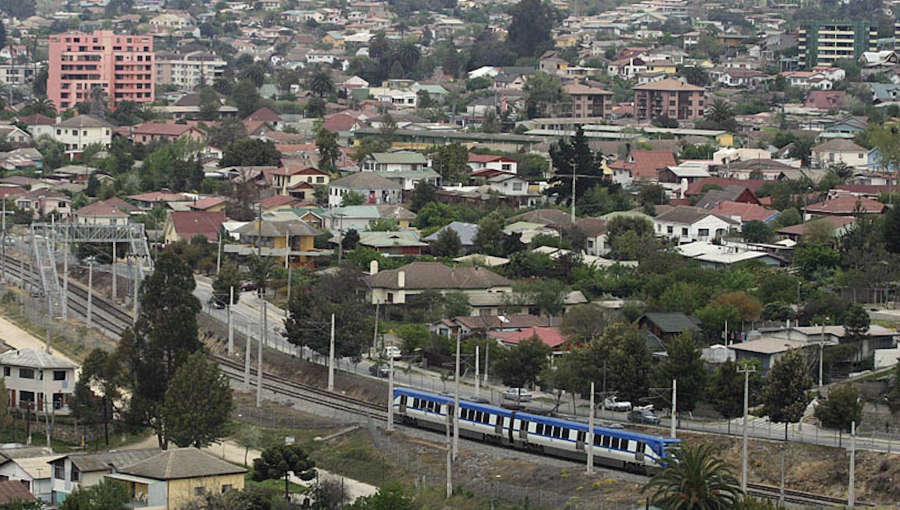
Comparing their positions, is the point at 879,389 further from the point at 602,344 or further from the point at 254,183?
the point at 254,183

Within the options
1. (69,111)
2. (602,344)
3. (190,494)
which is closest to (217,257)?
(602,344)

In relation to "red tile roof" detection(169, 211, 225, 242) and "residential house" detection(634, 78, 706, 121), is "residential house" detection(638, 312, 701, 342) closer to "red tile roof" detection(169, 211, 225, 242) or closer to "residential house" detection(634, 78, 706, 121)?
"red tile roof" detection(169, 211, 225, 242)

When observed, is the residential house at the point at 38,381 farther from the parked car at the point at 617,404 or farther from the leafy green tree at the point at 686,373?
the leafy green tree at the point at 686,373

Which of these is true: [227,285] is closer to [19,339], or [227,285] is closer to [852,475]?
[19,339]

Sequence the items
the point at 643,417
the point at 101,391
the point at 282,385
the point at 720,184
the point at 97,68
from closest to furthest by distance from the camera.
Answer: the point at 643,417
the point at 101,391
the point at 282,385
the point at 720,184
the point at 97,68

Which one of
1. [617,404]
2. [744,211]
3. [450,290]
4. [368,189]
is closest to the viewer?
[617,404]

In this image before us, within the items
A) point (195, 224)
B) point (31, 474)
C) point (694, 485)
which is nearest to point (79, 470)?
point (31, 474)

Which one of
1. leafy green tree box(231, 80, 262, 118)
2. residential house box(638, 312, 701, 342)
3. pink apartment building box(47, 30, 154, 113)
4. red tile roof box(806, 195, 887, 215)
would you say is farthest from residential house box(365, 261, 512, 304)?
pink apartment building box(47, 30, 154, 113)
